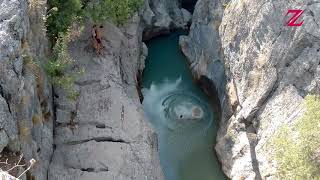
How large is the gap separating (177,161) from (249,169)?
14.8 feet

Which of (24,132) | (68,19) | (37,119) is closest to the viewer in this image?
(24,132)

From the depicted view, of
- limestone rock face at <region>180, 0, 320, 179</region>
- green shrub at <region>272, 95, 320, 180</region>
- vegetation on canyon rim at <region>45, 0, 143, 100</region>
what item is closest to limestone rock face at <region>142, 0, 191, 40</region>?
vegetation on canyon rim at <region>45, 0, 143, 100</region>

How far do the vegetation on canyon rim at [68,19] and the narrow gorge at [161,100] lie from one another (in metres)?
0.09

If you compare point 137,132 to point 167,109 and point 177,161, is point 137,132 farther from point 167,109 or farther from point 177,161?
point 167,109

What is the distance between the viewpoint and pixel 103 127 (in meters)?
22.7

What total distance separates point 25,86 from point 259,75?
11.4 m

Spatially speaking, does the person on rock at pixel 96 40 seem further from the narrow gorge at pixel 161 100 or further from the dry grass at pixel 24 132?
the dry grass at pixel 24 132

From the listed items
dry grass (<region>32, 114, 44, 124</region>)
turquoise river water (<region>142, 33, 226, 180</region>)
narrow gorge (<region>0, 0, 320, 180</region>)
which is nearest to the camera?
narrow gorge (<region>0, 0, 320, 180</region>)

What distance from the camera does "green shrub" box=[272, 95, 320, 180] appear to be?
678 inches

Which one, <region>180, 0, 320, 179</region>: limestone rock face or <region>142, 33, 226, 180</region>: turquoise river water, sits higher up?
<region>180, 0, 320, 179</region>: limestone rock face

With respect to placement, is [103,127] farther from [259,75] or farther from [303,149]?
[303,149]

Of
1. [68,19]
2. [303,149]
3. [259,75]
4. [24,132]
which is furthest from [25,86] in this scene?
[259,75]

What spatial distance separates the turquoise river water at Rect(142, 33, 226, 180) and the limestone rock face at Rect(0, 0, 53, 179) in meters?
7.30

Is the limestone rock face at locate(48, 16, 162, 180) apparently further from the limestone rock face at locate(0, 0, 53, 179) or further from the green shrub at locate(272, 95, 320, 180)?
the green shrub at locate(272, 95, 320, 180)
